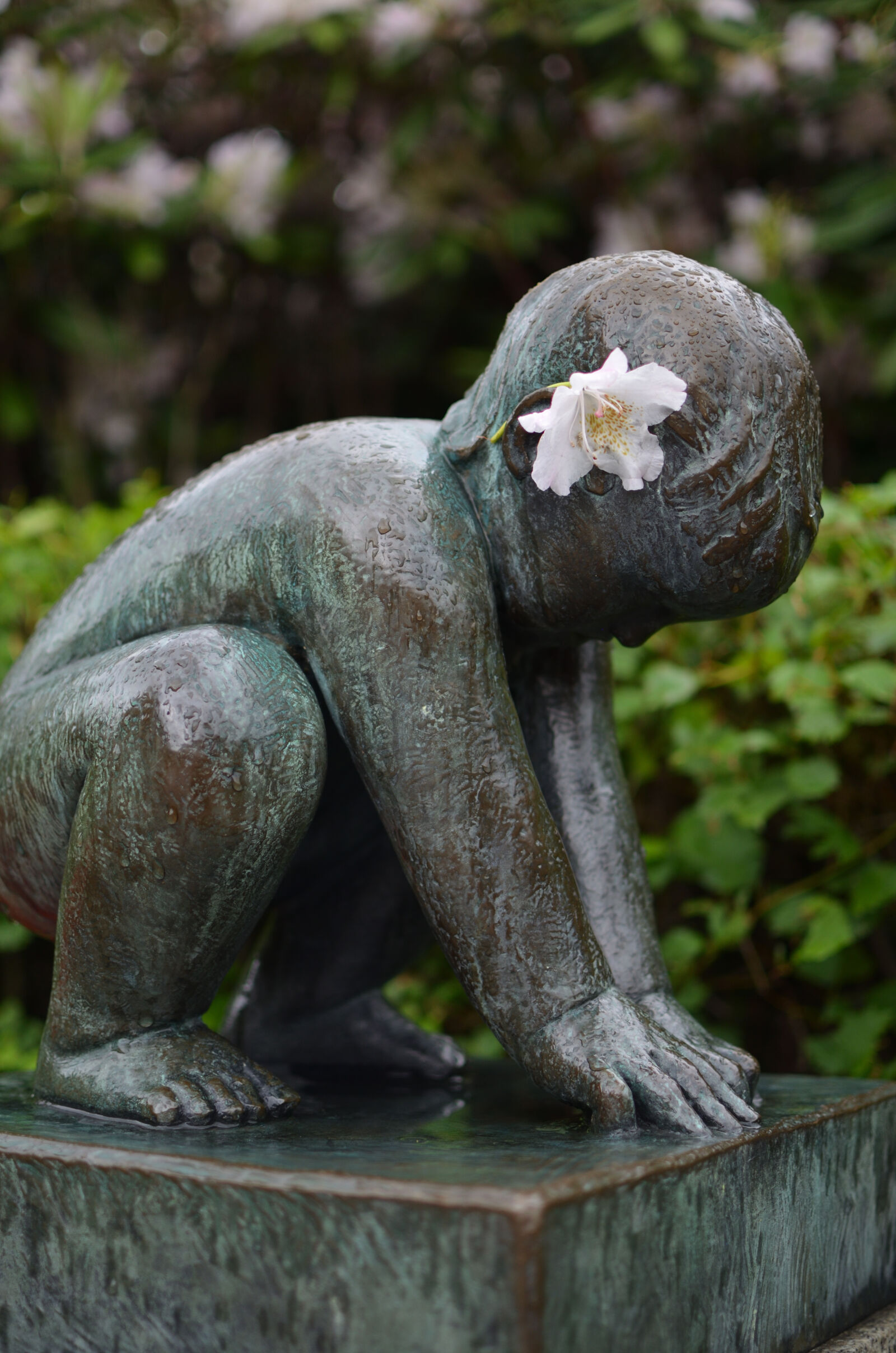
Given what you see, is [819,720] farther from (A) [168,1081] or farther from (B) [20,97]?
(B) [20,97]

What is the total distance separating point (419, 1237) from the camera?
1142mm

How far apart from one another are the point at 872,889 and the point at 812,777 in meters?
0.24

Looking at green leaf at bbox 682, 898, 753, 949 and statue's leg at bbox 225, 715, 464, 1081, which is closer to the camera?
statue's leg at bbox 225, 715, 464, 1081

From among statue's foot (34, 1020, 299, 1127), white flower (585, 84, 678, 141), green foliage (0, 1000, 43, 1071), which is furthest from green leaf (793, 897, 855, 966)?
white flower (585, 84, 678, 141)

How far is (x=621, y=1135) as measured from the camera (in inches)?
55.0

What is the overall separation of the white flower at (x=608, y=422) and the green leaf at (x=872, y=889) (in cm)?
130

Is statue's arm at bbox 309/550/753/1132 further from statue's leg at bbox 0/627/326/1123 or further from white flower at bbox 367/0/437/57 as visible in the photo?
white flower at bbox 367/0/437/57

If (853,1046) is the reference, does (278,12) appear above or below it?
above

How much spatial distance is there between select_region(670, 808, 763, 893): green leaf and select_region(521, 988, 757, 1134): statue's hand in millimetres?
1149

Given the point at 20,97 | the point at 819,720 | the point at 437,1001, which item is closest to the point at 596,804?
the point at 819,720

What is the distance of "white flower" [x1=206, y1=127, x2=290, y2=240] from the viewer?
4.75 meters

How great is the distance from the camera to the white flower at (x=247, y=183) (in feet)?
15.6

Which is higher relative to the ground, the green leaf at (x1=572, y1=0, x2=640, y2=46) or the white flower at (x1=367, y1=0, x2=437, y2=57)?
the white flower at (x1=367, y1=0, x2=437, y2=57)

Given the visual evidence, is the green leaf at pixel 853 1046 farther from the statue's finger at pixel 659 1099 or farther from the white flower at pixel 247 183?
the white flower at pixel 247 183
